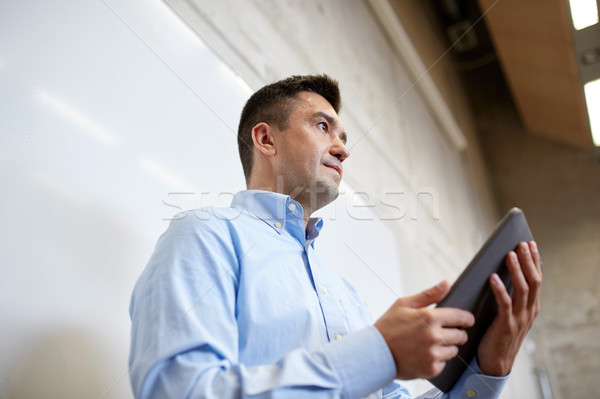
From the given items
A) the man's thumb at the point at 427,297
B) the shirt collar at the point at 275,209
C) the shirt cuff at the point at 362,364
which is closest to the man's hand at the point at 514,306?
the man's thumb at the point at 427,297

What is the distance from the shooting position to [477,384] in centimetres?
90

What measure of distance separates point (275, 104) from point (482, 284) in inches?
30.7

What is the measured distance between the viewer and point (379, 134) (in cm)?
281

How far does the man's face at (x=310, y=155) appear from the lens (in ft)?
3.92

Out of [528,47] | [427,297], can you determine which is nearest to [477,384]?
[427,297]

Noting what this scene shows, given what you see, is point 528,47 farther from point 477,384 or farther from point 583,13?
point 477,384

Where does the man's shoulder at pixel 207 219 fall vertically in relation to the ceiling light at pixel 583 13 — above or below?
below

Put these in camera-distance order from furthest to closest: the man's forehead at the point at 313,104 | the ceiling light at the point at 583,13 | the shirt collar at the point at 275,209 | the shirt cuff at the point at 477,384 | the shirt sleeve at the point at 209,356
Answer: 1. the ceiling light at the point at 583,13
2. the man's forehead at the point at 313,104
3. the shirt collar at the point at 275,209
4. the shirt cuff at the point at 477,384
5. the shirt sleeve at the point at 209,356

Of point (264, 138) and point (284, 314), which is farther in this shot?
point (264, 138)

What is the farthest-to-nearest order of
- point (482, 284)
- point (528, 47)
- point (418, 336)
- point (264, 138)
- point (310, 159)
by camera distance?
point (528, 47) < point (264, 138) < point (310, 159) < point (482, 284) < point (418, 336)

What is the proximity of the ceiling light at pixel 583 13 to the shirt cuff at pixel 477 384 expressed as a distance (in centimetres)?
265

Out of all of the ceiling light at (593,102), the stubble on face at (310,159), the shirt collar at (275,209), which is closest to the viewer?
the shirt collar at (275,209)

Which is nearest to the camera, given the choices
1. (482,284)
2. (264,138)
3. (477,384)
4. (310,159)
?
(482,284)

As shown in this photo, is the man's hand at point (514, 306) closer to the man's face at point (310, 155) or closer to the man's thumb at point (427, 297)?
the man's thumb at point (427, 297)
